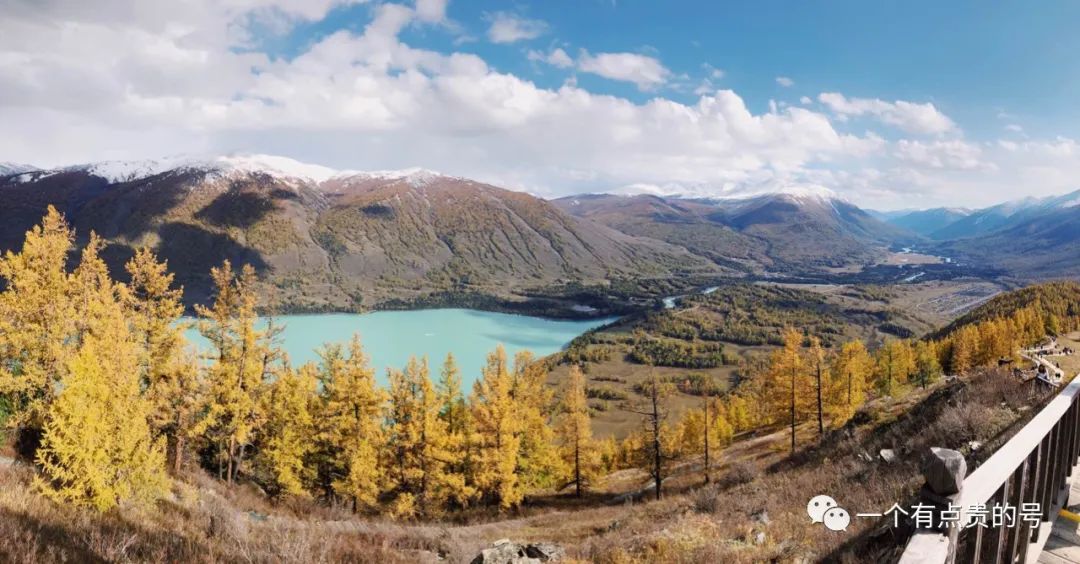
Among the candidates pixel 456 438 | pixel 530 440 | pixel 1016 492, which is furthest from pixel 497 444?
pixel 1016 492

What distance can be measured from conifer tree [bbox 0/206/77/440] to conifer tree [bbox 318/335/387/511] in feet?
39.5

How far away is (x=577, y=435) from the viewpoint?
129 ft

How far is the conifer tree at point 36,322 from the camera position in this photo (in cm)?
2216

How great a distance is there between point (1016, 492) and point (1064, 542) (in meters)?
2.37

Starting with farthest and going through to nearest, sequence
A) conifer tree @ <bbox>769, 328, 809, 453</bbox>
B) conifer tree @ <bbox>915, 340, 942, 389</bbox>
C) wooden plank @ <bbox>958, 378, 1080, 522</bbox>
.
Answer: conifer tree @ <bbox>915, 340, 942, 389</bbox> < conifer tree @ <bbox>769, 328, 809, 453</bbox> < wooden plank @ <bbox>958, 378, 1080, 522</bbox>

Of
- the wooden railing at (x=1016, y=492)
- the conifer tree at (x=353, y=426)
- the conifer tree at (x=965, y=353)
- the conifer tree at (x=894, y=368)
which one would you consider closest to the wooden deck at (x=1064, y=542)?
the wooden railing at (x=1016, y=492)

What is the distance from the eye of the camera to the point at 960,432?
13609 millimetres

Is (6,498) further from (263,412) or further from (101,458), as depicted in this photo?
(263,412)

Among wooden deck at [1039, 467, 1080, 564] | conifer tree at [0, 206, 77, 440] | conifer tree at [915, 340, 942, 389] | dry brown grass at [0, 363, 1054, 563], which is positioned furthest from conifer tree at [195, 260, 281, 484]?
conifer tree at [915, 340, 942, 389]

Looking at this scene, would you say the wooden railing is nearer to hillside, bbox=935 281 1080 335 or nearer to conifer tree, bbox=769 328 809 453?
conifer tree, bbox=769 328 809 453

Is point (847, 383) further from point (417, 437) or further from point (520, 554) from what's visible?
point (520, 554)

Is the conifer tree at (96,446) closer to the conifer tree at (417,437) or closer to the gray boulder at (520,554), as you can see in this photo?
the gray boulder at (520,554)

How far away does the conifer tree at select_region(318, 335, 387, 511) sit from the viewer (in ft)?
96.6

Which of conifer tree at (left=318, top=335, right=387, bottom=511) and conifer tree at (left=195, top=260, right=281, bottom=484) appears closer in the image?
conifer tree at (left=195, top=260, right=281, bottom=484)
